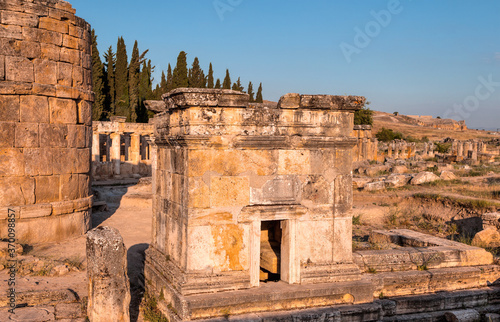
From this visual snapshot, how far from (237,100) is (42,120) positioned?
19.1ft

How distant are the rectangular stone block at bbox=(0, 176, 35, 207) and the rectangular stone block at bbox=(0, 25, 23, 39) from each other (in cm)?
305

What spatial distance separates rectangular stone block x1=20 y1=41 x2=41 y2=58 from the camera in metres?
9.13

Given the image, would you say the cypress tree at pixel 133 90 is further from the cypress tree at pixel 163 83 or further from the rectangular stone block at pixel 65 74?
the rectangular stone block at pixel 65 74

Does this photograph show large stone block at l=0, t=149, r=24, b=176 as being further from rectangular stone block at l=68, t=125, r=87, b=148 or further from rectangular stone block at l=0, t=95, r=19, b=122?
rectangular stone block at l=68, t=125, r=87, b=148

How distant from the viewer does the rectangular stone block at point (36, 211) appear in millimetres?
9003

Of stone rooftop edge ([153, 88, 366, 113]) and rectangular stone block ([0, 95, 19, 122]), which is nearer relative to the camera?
stone rooftop edge ([153, 88, 366, 113])

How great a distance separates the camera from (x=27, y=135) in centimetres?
912

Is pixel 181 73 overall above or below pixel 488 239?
above

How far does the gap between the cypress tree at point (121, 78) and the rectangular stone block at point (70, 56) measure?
78.3 ft

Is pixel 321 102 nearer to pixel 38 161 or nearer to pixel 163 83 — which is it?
pixel 38 161

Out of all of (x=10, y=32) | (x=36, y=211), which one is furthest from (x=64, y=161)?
(x=10, y=32)

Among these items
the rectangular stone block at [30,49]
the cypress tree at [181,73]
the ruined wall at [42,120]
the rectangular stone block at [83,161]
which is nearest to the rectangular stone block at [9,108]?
the ruined wall at [42,120]

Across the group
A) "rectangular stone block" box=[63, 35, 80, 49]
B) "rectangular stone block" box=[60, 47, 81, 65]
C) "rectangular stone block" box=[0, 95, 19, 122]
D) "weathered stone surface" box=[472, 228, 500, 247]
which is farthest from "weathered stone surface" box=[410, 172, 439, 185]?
"rectangular stone block" box=[0, 95, 19, 122]

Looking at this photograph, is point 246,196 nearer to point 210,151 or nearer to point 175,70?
point 210,151
